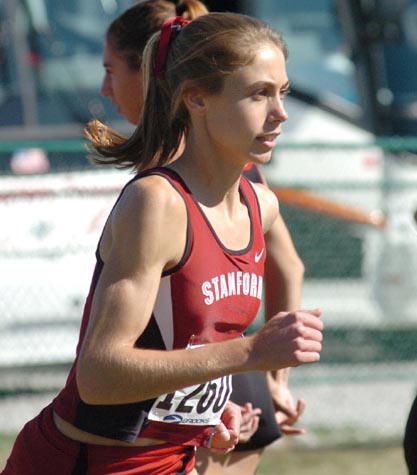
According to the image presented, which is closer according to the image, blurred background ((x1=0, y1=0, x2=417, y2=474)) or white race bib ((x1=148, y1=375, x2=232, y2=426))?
white race bib ((x1=148, y1=375, x2=232, y2=426))

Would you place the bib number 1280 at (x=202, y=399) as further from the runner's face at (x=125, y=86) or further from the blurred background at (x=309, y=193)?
the blurred background at (x=309, y=193)

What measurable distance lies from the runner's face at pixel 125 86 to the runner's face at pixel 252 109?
827 millimetres

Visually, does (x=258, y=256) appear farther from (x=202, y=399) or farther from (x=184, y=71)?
(x=184, y=71)

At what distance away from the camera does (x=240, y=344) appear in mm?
2287

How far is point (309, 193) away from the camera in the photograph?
22.1 ft

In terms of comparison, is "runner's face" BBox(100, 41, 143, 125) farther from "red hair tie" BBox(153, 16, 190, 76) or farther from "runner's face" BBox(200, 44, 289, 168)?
"runner's face" BBox(200, 44, 289, 168)

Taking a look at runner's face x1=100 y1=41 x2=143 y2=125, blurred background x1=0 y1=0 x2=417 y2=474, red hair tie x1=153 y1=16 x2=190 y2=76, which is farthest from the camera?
blurred background x1=0 y1=0 x2=417 y2=474

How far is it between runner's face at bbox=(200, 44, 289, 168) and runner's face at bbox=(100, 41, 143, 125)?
0.83 meters

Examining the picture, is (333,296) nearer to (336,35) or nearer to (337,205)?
(337,205)

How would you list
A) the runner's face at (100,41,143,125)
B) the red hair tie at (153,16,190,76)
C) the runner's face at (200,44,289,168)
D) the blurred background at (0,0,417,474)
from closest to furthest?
1. the runner's face at (200,44,289,168)
2. the red hair tie at (153,16,190,76)
3. the runner's face at (100,41,143,125)
4. the blurred background at (0,0,417,474)

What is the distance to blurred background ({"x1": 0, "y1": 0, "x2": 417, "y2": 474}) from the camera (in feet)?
21.1

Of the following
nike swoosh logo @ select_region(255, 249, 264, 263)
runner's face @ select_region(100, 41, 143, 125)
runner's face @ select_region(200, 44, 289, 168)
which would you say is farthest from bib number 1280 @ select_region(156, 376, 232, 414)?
runner's face @ select_region(100, 41, 143, 125)

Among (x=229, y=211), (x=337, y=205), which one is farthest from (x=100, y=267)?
(x=337, y=205)

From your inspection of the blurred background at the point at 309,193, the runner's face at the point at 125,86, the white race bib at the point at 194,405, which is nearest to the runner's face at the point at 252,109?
the white race bib at the point at 194,405
